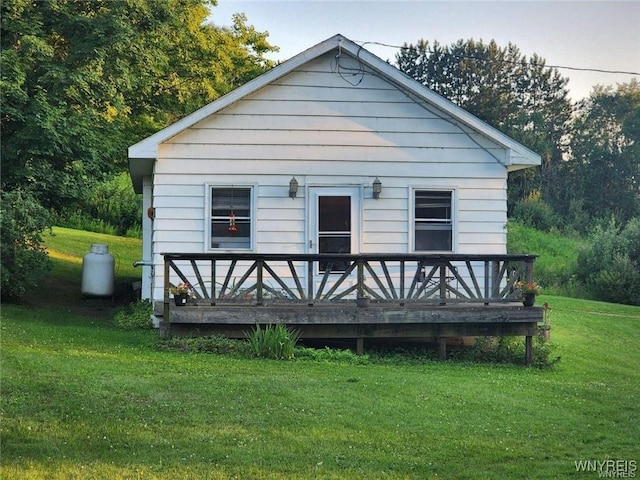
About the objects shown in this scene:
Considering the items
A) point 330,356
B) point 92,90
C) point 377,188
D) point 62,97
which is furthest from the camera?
point 92,90

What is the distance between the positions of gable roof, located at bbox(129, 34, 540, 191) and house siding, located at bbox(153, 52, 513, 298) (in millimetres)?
182

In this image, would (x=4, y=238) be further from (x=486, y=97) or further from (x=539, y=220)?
(x=486, y=97)

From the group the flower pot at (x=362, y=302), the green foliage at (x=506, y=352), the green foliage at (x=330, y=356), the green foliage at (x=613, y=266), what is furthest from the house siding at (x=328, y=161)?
the green foliage at (x=613, y=266)

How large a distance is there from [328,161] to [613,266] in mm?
16885

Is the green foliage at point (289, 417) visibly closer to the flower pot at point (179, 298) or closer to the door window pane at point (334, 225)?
the flower pot at point (179, 298)

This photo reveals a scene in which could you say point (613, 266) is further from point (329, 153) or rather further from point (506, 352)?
point (329, 153)

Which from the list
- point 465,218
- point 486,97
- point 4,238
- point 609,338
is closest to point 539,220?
point 486,97

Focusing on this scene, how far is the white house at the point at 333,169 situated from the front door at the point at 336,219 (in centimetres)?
2

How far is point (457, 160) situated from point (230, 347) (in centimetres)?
562

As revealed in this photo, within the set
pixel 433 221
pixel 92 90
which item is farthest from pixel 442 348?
pixel 92 90

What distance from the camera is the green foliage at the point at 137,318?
13.9 m

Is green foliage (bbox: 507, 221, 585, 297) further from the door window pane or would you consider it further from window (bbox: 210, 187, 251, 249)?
window (bbox: 210, 187, 251, 249)

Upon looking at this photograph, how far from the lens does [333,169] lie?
1382cm

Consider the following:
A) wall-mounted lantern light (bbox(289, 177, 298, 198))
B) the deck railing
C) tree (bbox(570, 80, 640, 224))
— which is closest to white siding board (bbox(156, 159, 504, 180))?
wall-mounted lantern light (bbox(289, 177, 298, 198))
